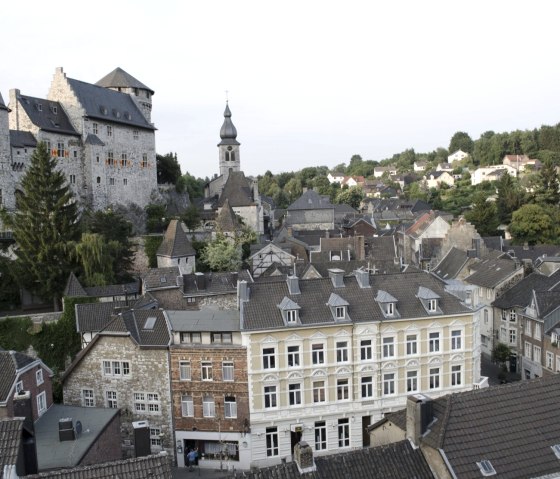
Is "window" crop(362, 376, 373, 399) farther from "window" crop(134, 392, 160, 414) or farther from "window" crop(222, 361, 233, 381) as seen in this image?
"window" crop(134, 392, 160, 414)

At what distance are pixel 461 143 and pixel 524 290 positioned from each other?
460 ft

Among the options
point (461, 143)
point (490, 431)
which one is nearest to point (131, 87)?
point (490, 431)

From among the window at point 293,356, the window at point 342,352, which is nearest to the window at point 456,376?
the window at point 342,352

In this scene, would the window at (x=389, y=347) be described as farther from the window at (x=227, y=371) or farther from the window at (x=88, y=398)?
the window at (x=88, y=398)

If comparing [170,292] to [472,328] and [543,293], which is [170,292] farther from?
[543,293]

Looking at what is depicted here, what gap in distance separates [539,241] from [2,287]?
62610 mm

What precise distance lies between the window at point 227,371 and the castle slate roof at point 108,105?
139ft

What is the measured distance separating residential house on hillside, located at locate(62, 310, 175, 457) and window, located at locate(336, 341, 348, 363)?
29.5 feet

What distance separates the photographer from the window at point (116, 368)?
31.8m

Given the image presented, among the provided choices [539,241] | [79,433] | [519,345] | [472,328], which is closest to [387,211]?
[539,241]

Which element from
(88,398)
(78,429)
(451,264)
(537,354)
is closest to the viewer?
Answer: (78,429)

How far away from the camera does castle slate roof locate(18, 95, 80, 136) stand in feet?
192

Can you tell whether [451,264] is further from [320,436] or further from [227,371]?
[227,371]

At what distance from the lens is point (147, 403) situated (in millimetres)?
31359
